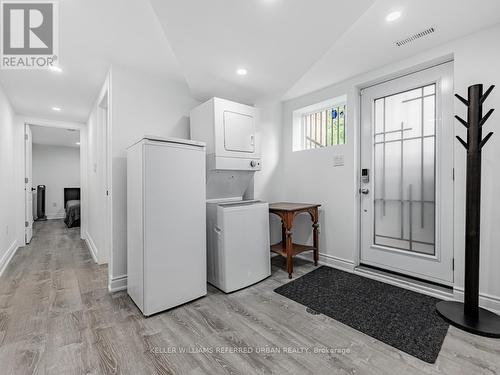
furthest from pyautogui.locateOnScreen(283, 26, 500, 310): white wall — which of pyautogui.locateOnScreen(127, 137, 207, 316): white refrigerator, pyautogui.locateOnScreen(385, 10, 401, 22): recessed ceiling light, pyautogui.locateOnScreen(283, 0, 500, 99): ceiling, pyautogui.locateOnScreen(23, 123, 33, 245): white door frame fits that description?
pyautogui.locateOnScreen(23, 123, 33, 245): white door frame

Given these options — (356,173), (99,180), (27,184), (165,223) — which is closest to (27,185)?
(27,184)

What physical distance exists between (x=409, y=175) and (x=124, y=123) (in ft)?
9.77

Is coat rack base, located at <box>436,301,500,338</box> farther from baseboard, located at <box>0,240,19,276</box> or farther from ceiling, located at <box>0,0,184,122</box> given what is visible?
baseboard, located at <box>0,240,19,276</box>

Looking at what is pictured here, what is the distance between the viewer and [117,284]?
2.36 m

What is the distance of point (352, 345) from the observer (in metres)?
1.51

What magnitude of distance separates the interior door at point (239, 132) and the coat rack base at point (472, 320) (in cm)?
224

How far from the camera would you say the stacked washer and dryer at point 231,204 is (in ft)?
7.53

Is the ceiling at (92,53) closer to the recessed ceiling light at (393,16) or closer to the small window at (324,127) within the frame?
the recessed ceiling light at (393,16)

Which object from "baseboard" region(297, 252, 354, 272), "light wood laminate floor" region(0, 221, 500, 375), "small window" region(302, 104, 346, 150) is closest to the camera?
"light wood laminate floor" region(0, 221, 500, 375)

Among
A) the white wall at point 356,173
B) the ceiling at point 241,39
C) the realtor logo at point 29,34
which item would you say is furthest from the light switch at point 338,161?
the realtor logo at point 29,34

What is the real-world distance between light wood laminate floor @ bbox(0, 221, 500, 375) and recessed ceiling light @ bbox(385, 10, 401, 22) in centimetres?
222

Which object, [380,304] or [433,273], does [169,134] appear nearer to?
[380,304]

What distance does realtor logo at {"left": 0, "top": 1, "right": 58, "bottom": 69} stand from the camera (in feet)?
5.22

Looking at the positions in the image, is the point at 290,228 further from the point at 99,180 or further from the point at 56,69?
the point at 56,69
